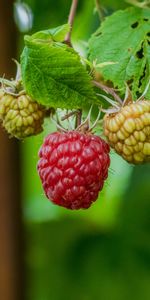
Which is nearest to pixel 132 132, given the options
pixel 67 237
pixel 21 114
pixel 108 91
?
pixel 108 91

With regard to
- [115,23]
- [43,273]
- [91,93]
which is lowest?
[43,273]

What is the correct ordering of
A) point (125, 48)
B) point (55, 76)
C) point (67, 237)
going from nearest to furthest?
point (55, 76) → point (125, 48) → point (67, 237)

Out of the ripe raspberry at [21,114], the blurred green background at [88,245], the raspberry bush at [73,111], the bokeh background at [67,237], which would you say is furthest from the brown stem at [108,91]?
the blurred green background at [88,245]

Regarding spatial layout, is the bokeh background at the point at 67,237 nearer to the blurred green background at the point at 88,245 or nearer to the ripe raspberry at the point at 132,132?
the blurred green background at the point at 88,245

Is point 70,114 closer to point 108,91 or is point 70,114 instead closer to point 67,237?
point 108,91

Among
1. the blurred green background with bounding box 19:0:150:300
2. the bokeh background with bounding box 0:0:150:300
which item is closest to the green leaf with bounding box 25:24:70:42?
the bokeh background with bounding box 0:0:150:300

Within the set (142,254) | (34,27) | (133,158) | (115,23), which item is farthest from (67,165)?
(142,254)

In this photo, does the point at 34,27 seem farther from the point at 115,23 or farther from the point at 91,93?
the point at 91,93

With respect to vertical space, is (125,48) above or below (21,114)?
above
